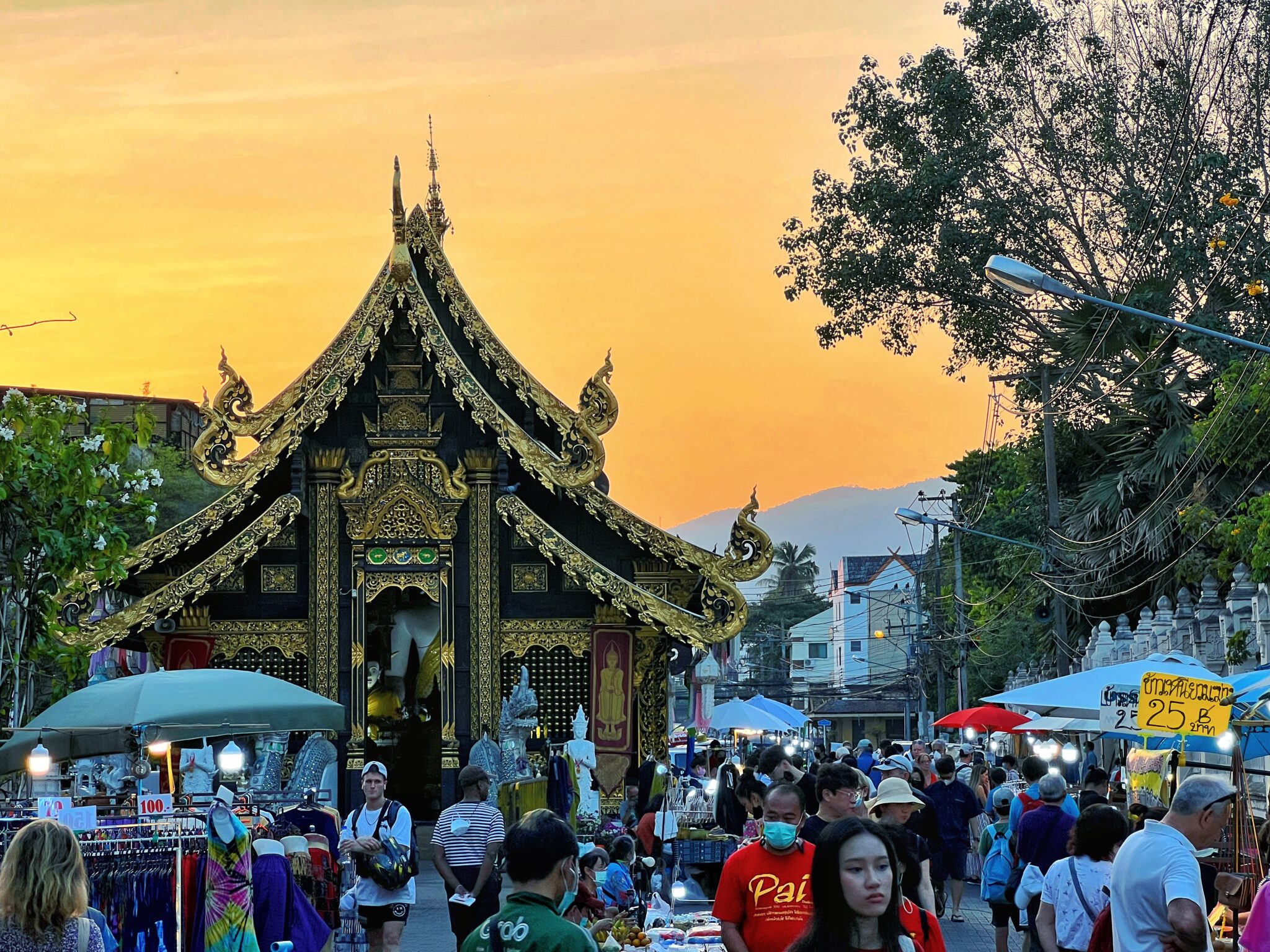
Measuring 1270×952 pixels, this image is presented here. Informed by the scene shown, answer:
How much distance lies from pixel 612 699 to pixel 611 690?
12cm

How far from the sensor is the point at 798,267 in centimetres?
3812

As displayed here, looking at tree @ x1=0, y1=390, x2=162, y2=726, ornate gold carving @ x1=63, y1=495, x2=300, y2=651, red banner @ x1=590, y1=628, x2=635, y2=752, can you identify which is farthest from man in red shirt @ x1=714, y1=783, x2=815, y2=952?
ornate gold carving @ x1=63, y1=495, x2=300, y2=651

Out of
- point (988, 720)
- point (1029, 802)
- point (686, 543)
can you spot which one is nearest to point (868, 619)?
point (988, 720)

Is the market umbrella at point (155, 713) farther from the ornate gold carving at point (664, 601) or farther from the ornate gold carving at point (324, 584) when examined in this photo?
the ornate gold carving at point (324, 584)

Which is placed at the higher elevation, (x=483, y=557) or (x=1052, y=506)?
(x=1052, y=506)

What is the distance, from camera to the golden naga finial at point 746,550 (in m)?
22.0

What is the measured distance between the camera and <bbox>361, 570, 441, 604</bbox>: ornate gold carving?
22.8 metres

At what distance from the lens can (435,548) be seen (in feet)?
74.8

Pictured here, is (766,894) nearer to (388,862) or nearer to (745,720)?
(388,862)

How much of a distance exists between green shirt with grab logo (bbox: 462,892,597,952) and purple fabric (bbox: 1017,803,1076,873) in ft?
22.0

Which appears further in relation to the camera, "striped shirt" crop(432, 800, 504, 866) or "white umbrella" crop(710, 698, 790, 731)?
"white umbrella" crop(710, 698, 790, 731)

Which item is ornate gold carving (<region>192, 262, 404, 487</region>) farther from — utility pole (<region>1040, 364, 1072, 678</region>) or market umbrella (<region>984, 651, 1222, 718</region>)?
utility pole (<region>1040, 364, 1072, 678</region>)

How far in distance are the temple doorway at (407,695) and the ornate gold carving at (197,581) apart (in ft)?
7.05

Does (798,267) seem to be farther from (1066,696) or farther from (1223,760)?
(1066,696)
